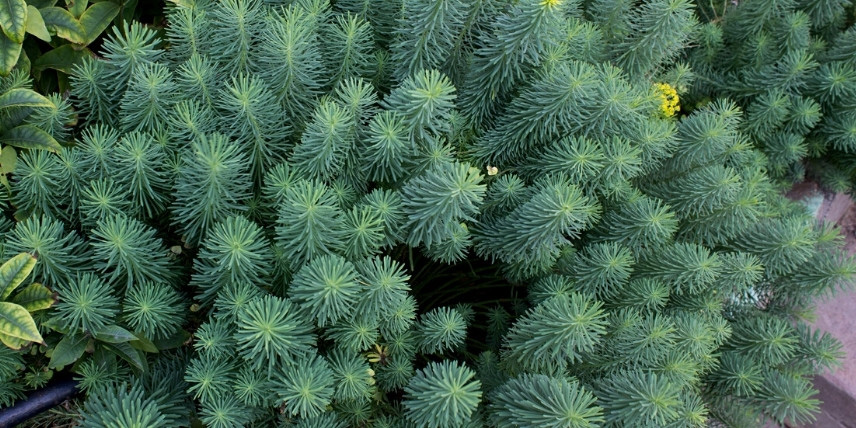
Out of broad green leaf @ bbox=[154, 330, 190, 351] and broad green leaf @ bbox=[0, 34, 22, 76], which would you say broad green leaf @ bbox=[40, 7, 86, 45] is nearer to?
broad green leaf @ bbox=[0, 34, 22, 76]

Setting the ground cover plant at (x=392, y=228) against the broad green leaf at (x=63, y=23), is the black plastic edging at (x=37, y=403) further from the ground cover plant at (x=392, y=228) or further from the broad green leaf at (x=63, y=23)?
the broad green leaf at (x=63, y=23)

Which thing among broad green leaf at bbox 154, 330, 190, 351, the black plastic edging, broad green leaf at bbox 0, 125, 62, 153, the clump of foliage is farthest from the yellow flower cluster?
the black plastic edging

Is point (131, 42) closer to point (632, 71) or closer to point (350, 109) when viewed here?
point (350, 109)

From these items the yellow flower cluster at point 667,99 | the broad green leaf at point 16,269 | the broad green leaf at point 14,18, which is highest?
the yellow flower cluster at point 667,99

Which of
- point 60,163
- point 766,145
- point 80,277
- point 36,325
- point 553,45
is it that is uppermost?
point 553,45

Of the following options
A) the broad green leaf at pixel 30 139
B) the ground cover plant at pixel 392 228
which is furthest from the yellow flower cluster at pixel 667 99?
the broad green leaf at pixel 30 139

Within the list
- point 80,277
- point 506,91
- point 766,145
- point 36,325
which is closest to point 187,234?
point 80,277
